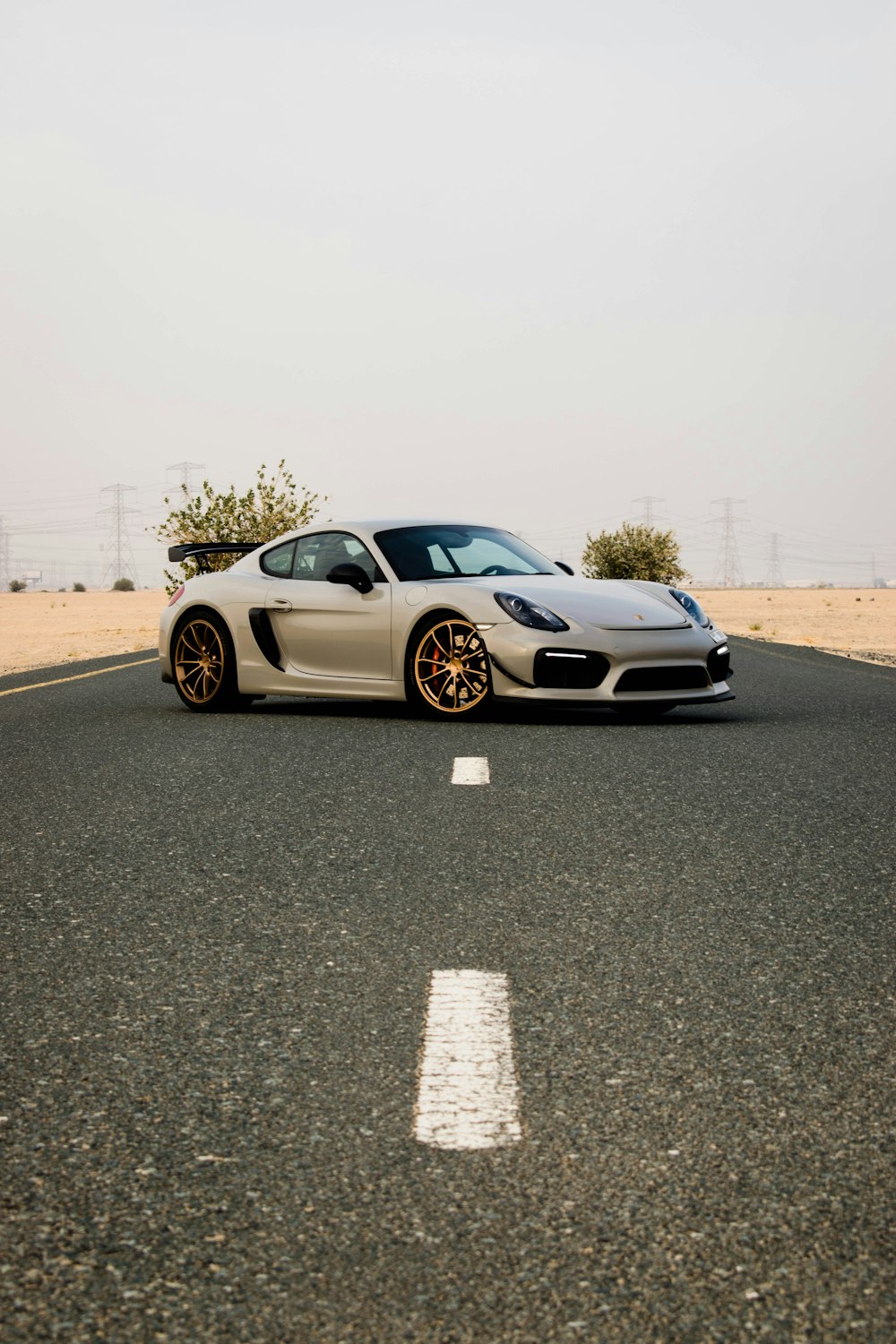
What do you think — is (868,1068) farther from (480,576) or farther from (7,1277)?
(480,576)

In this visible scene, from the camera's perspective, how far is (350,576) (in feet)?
37.0

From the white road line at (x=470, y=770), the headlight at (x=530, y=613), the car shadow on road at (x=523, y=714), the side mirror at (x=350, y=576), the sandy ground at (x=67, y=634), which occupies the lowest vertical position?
the white road line at (x=470, y=770)

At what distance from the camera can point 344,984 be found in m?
4.43

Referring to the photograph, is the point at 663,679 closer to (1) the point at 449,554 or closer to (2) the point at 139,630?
(1) the point at 449,554

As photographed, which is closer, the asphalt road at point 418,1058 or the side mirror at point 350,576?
the asphalt road at point 418,1058

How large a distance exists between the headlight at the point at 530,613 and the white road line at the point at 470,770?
1713 mm

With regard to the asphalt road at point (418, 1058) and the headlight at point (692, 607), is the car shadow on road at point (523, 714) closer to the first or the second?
the headlight at point (692, 607)

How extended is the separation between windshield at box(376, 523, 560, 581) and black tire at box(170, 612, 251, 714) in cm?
140

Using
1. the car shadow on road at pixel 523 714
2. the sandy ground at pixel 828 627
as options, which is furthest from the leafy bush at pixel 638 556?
the car shadow on road at pixel 523 714

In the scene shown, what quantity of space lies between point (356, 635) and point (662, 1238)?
28.5ft

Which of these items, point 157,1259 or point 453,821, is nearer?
point 157,1259

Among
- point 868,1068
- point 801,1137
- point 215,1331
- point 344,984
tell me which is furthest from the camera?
→ point 344,984

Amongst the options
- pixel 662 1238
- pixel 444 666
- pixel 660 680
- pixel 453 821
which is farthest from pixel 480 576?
pixel 662 1238

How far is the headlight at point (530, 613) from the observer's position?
35.1ft
